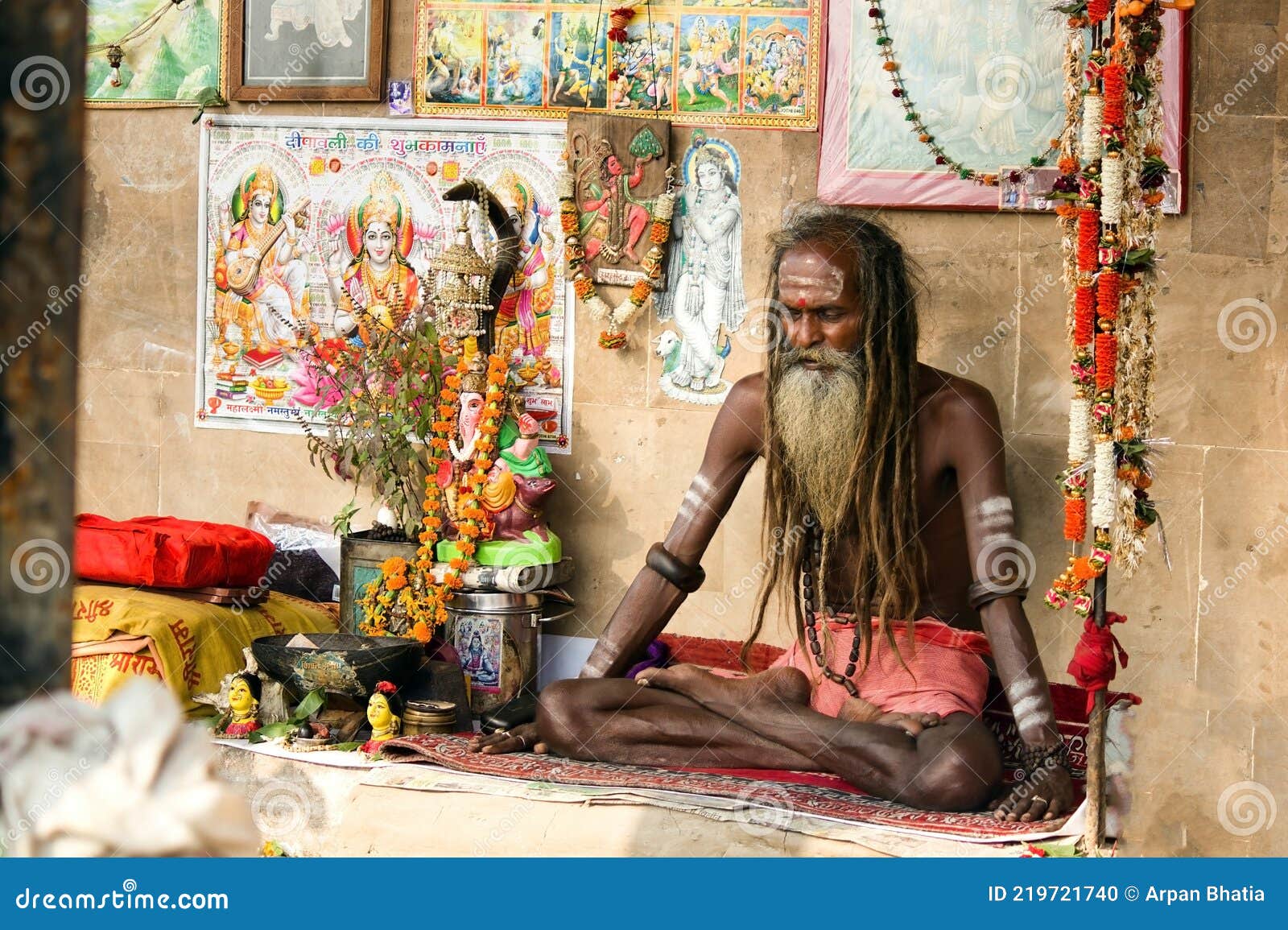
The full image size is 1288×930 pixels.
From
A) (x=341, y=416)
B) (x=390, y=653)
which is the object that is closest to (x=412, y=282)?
(x=341, y=416)

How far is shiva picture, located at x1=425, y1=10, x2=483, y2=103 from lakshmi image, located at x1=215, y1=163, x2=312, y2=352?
94 cm

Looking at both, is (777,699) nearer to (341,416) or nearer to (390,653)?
(390,653)

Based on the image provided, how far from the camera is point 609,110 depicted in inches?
246

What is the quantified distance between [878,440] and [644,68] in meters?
2.15

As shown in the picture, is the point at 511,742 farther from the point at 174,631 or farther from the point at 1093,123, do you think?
the point at 1093,123

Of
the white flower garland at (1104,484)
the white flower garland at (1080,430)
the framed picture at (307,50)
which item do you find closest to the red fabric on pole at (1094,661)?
the white flower garland at (1104,484)

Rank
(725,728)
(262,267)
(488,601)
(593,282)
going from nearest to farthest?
(725,728), (488,601), (593,282), (262,267)

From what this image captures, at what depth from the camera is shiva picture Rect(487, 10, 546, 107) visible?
6316 mm

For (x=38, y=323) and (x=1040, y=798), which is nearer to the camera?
(x=38, y=323)

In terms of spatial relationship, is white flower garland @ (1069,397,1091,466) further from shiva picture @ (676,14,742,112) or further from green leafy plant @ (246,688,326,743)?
green leafy plant @ (246,688,326,743)

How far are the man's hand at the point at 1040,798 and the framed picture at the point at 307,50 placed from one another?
4180mm

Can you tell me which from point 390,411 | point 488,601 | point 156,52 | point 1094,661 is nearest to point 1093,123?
point 1094,661

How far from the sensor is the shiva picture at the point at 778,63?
598 centimetres

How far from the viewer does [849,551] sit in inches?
205
